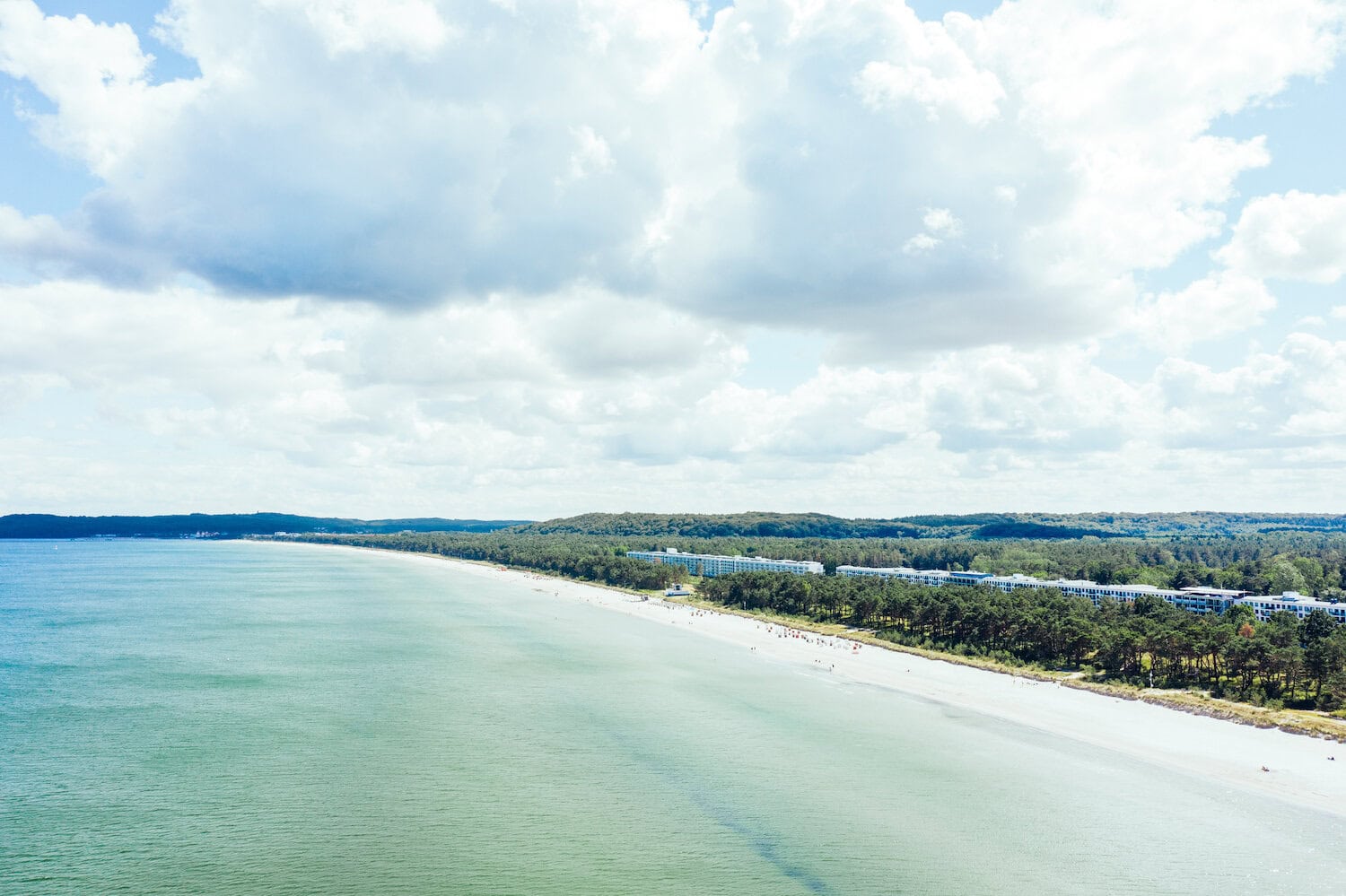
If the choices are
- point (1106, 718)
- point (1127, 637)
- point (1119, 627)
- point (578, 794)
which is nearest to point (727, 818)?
point (578, 794)

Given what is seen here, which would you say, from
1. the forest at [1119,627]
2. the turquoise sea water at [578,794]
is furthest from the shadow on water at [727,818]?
the forest at [1119,627]

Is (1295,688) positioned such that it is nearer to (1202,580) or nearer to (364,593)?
(1202,580)

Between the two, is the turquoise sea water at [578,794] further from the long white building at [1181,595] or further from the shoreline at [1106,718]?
the long white building at [1181,595]

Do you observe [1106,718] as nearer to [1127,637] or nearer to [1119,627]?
[1127,637]

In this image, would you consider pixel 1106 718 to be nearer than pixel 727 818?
No

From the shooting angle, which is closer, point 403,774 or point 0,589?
point 403,774

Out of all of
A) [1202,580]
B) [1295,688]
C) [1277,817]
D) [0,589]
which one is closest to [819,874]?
[1277,817]

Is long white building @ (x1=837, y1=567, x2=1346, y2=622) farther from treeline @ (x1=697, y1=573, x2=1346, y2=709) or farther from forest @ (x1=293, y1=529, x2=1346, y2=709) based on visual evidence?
treeline @ (x1=697, y1=573, x2=1346, y2=709)
